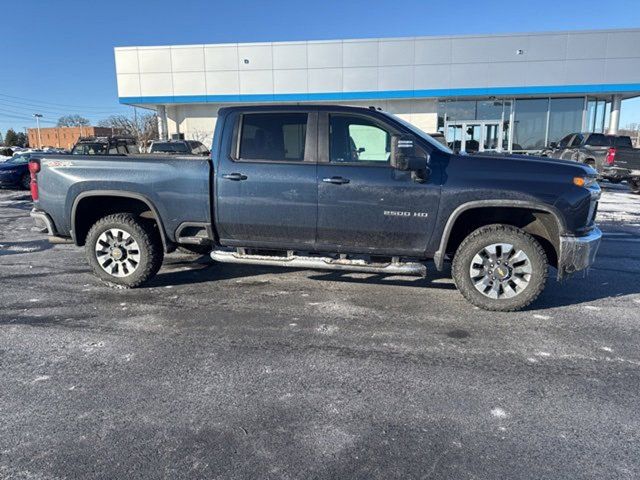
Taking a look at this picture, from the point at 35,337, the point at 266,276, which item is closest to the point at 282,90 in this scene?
the point at 266,276

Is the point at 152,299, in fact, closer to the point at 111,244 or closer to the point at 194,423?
the point at 111,244

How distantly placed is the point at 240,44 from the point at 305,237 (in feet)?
80.7

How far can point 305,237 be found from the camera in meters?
4.97

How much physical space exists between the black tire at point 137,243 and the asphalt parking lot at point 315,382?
8.0 inches

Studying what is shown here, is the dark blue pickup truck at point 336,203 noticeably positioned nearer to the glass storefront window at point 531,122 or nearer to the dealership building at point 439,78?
the dealership building at point 439,78

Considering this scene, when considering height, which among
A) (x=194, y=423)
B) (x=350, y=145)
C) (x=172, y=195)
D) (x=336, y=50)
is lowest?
(x=194, y=423)

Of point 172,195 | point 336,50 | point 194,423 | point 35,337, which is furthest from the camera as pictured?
point 336,50

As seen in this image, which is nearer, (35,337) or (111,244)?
(35,337)

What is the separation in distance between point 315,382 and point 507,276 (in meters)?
2.43

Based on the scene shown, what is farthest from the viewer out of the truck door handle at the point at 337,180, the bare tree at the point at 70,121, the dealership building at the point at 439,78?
the bare tree at the point at 70,121

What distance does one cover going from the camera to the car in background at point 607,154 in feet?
52.7

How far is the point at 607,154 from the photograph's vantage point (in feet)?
54.6

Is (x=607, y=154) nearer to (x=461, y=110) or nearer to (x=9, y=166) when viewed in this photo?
(x=461, y=110)

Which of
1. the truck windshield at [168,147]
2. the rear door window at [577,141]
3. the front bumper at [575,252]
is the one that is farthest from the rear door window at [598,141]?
the front bumper at [575,252]
